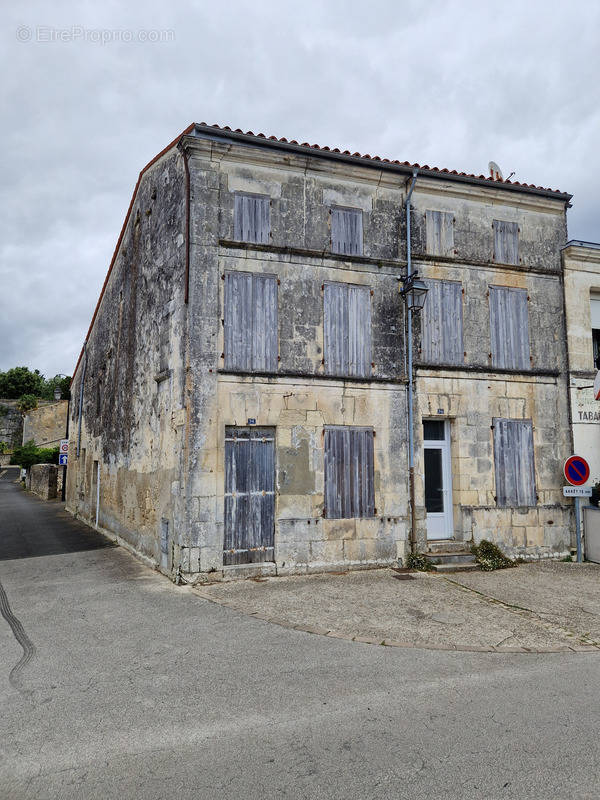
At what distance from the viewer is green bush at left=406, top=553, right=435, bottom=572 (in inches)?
375

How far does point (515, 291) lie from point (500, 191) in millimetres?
2061

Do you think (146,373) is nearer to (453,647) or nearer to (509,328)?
(509,328)

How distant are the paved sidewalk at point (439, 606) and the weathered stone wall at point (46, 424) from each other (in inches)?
1877

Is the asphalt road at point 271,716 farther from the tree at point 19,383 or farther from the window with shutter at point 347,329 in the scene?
the tree at point 19,383

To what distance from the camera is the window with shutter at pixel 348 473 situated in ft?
31.2

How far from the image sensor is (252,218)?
9555mm

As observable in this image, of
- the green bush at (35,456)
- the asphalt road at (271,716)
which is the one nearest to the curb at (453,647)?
the asphalt road at (271,716)

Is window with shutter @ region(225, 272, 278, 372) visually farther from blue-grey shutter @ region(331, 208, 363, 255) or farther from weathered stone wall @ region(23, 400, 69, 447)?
weathered stone wall @ region(23, 400, 69, 447)

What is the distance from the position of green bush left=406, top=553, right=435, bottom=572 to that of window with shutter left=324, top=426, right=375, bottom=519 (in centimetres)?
104

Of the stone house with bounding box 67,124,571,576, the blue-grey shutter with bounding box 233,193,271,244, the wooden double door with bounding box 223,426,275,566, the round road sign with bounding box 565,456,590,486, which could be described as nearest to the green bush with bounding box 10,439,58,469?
the stone house with bounding box 67,124,571,576

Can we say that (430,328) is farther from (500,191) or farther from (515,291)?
(500,191)

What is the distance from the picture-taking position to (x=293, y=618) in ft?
21.7

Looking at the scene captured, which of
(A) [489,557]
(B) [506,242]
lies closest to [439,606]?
(A) [489,557]

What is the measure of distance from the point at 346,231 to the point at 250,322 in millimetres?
2615
